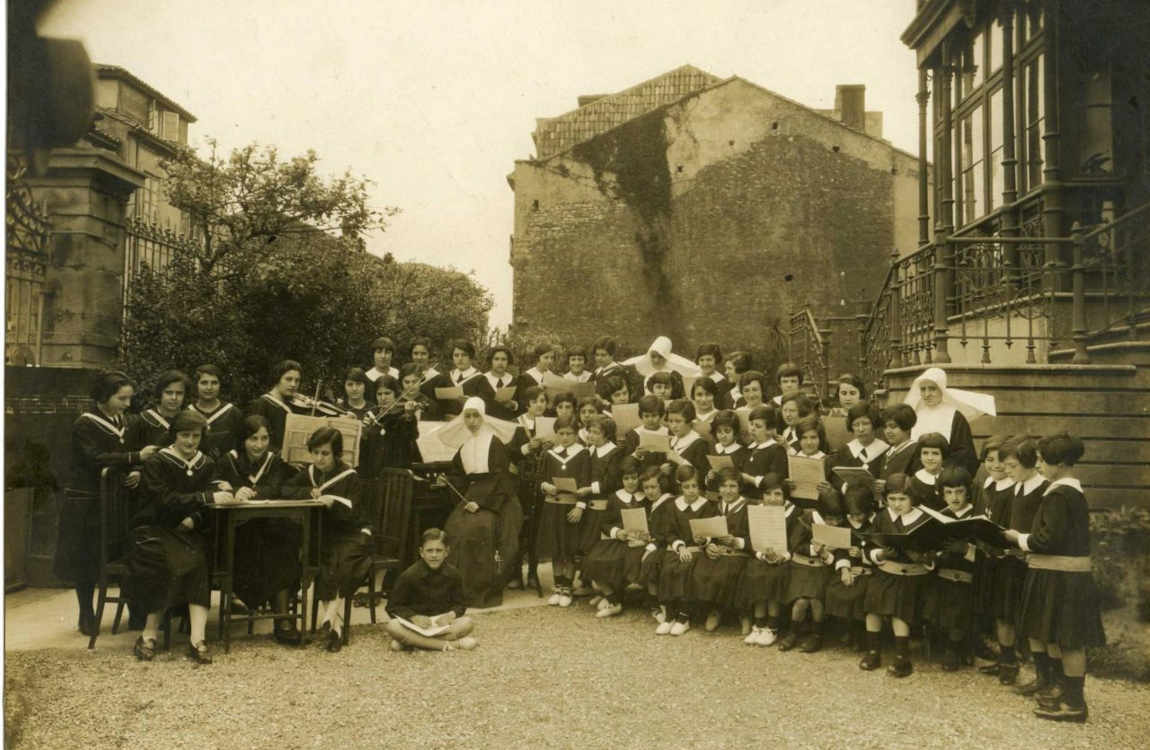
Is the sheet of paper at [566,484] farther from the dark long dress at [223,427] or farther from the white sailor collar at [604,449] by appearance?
the dark long dress at [223,427]

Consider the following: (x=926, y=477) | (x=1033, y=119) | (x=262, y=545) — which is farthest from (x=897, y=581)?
(x=1033, y=119)

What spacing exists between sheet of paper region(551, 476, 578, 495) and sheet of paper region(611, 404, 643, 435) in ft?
1.74

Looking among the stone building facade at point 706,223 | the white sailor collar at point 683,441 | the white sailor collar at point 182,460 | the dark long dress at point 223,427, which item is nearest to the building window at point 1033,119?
the white sailor collar at point 683,441

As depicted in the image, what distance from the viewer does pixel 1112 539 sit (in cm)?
423

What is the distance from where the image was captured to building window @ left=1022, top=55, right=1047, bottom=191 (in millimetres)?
7848

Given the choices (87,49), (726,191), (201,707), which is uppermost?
(726,191)

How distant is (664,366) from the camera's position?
23.6 feet

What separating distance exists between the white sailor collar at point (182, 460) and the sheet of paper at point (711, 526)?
8.87 feet

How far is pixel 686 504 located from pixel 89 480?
3341 millimetres

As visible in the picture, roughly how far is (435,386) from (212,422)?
187 cm

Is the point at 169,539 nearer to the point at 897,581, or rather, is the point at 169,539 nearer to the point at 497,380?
the point at 497,380

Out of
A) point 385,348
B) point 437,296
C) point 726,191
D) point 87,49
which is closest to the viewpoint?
point 87,49

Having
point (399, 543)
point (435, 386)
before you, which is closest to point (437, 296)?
point (435, 386)

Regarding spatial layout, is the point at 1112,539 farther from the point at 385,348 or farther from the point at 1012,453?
the point at 385,348
